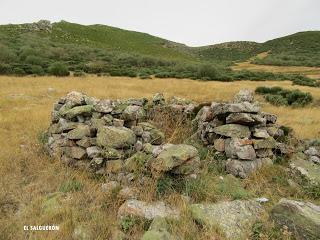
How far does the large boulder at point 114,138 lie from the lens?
7.06 meters

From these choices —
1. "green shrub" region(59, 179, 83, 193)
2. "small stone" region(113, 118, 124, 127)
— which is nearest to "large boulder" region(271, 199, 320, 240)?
"green shrub" region(59, 179, 83, 193)

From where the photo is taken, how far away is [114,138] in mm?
7125

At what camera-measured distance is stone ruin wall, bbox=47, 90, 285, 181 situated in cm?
626

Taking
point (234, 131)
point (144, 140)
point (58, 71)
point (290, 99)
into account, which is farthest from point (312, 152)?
point (58, 71)

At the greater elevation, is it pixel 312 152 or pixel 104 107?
pixel 104 107

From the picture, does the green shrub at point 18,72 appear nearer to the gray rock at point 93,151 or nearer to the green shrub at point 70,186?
the gray rock at point 93,151

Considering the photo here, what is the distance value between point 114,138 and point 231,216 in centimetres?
290

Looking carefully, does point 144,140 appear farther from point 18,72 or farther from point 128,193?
point 18,72

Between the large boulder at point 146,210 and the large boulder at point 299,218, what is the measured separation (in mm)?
1400

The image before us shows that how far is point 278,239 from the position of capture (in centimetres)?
462

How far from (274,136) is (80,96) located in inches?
192

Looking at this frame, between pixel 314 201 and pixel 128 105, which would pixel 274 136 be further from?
pixel 128 105

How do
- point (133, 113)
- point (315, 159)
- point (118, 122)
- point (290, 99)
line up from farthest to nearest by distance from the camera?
point (290, 99), point (133, 113), point (118, 122), point (315, 159)

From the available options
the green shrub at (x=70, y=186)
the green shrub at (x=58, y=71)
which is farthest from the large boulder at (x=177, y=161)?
the green shrub at (x=58, y=71)
